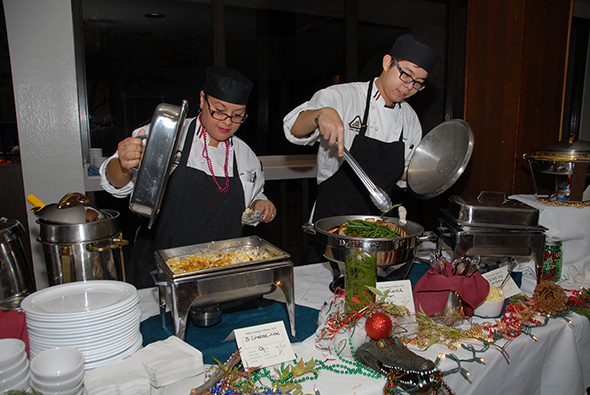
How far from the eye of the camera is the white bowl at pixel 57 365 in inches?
30.8

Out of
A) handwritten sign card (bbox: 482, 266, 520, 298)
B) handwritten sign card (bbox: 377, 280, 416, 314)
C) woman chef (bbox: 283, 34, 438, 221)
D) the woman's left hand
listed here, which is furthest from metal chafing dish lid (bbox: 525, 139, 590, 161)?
the woman's left hand

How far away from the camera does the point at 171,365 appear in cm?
93

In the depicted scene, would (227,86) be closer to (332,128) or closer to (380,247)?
(332,128)

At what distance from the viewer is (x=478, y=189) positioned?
3398 millimetres

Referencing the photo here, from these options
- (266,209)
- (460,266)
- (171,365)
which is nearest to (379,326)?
(460,266)

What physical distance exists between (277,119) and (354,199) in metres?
1.82

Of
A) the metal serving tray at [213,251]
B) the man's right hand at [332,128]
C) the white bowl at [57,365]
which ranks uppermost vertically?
the man's right hand at [332,128]

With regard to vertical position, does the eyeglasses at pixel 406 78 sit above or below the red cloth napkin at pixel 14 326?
above

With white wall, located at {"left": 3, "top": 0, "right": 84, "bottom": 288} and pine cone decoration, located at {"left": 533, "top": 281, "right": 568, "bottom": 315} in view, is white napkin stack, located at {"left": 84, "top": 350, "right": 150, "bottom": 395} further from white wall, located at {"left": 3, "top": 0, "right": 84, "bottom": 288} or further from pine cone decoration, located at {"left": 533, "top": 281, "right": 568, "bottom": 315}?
white wall, located at {"left": 3, "top": 0, "right": 84, "bottom": 288}

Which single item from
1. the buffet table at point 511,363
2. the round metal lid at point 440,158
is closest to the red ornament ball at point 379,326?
the buffet table at point 511,363

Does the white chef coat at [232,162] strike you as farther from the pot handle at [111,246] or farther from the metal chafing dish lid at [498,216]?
the metal chafing dish lid at [498,216]

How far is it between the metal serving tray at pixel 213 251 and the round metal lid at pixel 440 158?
0.92m

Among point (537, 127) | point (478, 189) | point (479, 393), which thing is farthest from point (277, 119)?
point (479, 393)

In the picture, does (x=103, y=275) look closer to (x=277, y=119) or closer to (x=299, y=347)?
(x=299, y=347)
